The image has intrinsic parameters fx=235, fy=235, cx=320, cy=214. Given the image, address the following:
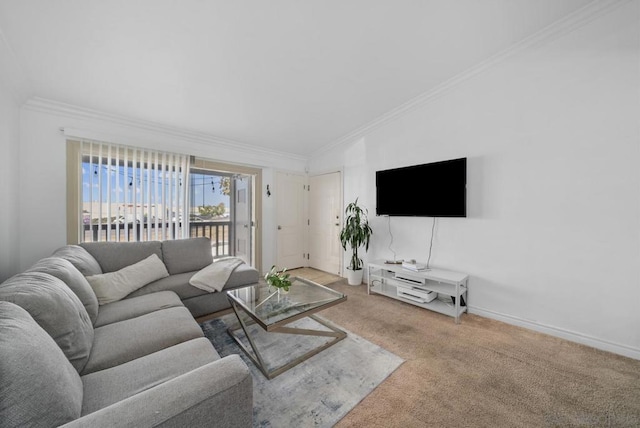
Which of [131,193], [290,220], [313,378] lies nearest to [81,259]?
[131,193]

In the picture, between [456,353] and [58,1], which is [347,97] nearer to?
[58,1]

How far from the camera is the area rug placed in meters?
1.39

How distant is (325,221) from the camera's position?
4562mm

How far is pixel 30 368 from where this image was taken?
73 cm

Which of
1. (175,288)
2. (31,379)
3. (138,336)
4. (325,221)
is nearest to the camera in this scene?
(31,379)

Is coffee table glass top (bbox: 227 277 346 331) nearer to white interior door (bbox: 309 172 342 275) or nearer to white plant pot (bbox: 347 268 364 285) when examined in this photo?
white plant pot (bbox: 347 268 364 285)

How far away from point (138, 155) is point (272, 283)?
8.52 feet

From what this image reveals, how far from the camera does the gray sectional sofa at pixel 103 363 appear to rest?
2.34ft

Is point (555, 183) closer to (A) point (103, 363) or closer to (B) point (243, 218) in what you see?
(A) point (103, 363)

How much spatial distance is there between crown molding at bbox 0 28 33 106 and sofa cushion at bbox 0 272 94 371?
187cm

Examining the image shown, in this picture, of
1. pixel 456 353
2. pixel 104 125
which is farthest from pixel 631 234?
pixel 104 125

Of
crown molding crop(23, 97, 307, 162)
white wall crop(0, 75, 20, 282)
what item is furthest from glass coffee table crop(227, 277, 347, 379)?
crown molding crop(23, 97, 307, 162)

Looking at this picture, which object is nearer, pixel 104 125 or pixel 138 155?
pixel 104 125

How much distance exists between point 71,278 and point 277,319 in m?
1.39
